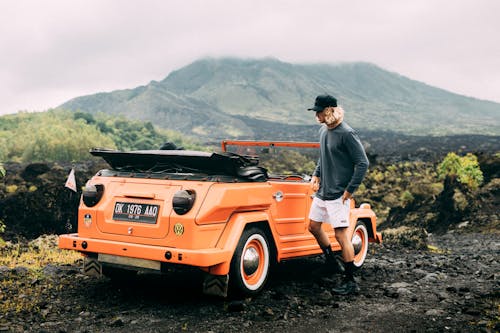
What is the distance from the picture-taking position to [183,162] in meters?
6.03

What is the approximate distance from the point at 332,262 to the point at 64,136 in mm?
55721

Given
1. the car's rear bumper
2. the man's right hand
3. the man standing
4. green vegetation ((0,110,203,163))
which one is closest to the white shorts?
the man standing

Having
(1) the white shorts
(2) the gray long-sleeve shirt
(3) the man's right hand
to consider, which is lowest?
(1) the white shorts

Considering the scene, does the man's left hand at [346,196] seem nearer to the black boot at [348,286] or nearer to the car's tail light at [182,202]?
the black boot at [348,286]

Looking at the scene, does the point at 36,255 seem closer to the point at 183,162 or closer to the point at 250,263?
the point at 183,162

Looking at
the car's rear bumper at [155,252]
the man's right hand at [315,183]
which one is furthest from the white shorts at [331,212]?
the car's rear bumper at [155,252]

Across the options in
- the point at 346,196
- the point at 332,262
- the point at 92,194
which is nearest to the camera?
the point at 92,194

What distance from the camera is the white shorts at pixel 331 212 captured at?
632 cm

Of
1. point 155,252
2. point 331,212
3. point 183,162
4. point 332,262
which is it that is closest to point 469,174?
point 332,262

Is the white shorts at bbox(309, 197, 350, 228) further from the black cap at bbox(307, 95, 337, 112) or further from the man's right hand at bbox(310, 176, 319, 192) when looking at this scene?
the black cap at bbox(307, 95, 337, 112)

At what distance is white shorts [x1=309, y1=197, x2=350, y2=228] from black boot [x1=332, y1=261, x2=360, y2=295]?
0.57 m

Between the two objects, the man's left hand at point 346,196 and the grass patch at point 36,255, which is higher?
the man's left hand at point 346,196

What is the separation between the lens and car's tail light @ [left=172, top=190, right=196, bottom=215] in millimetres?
5434

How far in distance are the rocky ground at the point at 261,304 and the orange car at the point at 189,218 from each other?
0.31 m
